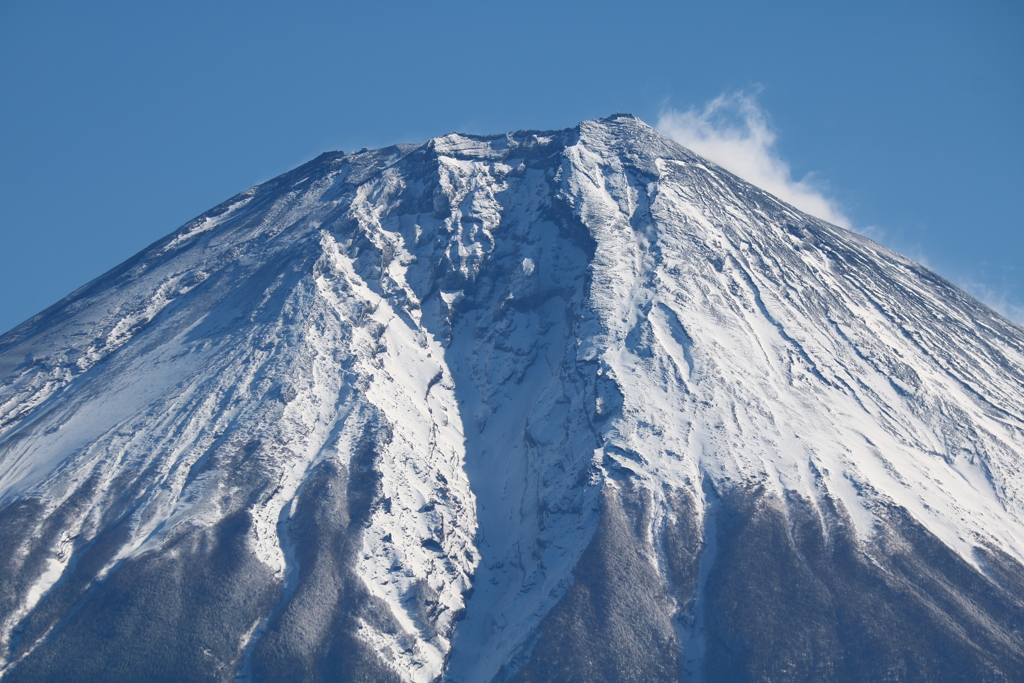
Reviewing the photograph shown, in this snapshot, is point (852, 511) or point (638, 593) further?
point (852, 511)

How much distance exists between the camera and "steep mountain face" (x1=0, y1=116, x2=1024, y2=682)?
102 m

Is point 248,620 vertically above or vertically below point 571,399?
below

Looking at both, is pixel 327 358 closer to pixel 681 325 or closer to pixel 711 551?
pixel 681 325

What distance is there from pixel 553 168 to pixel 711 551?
91.5 meters

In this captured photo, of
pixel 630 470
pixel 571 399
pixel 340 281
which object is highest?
pixel 340 281

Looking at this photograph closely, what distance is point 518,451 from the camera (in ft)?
439

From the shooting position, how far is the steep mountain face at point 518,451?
102 meters

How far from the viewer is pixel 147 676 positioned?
319 ft

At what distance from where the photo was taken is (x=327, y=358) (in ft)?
459

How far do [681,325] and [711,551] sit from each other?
41351 millimetres

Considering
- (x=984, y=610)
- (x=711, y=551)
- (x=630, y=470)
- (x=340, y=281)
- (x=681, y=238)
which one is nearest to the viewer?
(x=984, y=610)

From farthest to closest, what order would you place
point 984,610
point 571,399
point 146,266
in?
1. point 146,266
2. point 571,399
3. point 984,610

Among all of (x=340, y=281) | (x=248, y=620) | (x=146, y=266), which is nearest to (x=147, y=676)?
(x=248, y=620)

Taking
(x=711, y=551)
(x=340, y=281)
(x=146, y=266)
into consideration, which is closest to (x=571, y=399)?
(x=711, y=551)
